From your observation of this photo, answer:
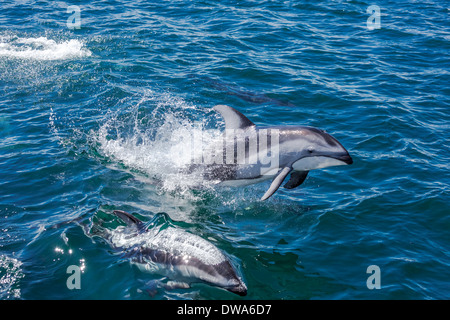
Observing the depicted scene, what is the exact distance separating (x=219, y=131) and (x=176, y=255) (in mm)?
5897

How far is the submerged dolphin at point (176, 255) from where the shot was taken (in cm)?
787

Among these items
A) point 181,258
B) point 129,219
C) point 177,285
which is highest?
point 129,219

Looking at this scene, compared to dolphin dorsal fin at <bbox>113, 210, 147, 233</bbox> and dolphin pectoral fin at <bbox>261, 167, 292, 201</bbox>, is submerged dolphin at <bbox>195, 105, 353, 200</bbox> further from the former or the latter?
dolphin dorsal fin at <bbox>113, 210, 147, 233</bbox>

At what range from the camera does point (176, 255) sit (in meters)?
8.26

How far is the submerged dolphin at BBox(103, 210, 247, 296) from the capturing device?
25.8 ft

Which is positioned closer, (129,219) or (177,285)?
(177,285)

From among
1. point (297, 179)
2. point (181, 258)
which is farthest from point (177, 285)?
point (297, 179)

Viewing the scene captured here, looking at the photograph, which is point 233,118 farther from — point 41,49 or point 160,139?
point 41,49

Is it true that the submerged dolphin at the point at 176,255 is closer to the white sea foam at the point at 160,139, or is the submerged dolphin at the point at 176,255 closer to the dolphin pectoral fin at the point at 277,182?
the dolphin pectoral fin at the point at 277,182

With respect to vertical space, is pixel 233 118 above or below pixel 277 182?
above

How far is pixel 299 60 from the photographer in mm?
18719

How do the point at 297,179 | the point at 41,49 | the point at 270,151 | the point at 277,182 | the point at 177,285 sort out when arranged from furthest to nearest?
the point at 41,49 → the point at 297,179 → the point at 270,151 → the point at 277,182 → the point at 177,285

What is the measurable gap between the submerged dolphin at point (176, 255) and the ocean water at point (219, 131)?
232 mm
